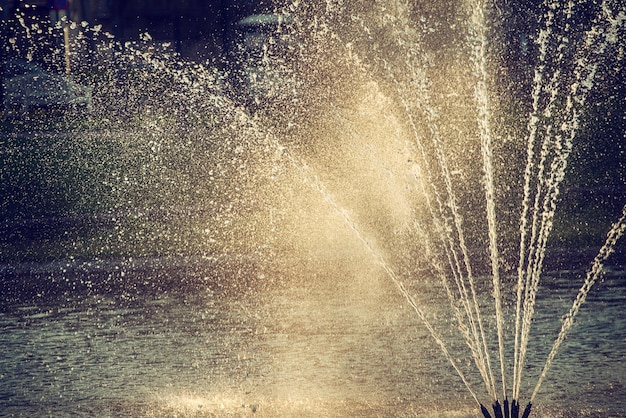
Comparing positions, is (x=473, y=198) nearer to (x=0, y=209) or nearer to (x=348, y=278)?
(x=348, y=278)

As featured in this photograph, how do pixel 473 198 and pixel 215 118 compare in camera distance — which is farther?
pixel 215 118

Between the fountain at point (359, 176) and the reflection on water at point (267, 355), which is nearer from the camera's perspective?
the reflection on water at point (267, 355)

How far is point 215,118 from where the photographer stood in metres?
19.2

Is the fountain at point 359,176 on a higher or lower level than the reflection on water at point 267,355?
higher

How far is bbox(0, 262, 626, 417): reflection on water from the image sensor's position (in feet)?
17.1

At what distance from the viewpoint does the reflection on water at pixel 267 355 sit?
17.1ft

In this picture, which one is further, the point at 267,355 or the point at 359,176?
the point at 359,176

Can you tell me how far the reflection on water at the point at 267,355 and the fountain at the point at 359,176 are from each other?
9cm

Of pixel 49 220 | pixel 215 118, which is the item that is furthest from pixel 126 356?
pixel 215 118

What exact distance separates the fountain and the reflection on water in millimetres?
92

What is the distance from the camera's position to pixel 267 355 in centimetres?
617

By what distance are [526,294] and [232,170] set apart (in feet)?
22.3

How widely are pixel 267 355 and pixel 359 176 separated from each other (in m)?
6.27

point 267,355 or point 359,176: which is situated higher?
point 359,176
